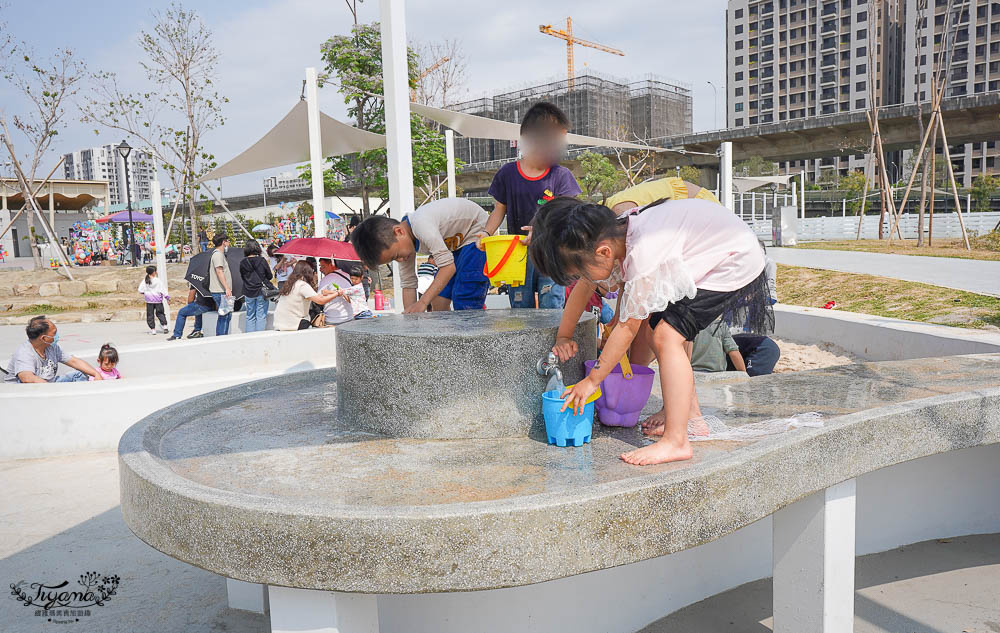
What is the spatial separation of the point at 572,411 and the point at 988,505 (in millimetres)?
2655

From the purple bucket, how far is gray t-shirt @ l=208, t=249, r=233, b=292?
771cm

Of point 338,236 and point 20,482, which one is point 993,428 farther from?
point 338,236

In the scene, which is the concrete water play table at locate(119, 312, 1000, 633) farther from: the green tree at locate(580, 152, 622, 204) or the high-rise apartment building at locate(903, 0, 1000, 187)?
the high-rise apartment building at locate(903, 0, 1000, 187)

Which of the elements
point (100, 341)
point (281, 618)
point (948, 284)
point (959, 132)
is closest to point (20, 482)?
point (281, 618)

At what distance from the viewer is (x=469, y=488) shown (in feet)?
6.89

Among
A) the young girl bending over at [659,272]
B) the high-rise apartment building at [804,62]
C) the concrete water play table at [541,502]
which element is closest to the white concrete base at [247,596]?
the concrete water play table at [541,502]

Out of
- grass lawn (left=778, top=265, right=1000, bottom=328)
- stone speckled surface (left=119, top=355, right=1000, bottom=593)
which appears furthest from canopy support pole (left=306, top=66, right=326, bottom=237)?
grass lawn (left=778, top=265, right=1000, bottom=328)

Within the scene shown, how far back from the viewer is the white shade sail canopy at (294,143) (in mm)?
10680

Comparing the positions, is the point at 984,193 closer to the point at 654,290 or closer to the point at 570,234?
the point at 654,290

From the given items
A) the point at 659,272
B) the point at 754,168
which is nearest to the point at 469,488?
the point at 659,272

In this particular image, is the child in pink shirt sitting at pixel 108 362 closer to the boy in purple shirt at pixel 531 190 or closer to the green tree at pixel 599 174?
the boy in purple shirt at pixel 531 190

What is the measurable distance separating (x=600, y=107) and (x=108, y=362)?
69.3 metres

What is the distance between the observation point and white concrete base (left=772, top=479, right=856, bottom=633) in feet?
7.75

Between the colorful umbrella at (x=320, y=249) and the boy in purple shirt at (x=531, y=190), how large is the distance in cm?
404
